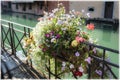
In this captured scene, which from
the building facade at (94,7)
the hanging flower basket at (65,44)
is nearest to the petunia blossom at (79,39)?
the hanging flower basket at (65,44)

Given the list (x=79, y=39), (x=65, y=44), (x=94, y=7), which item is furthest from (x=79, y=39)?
(x=94, y=7)

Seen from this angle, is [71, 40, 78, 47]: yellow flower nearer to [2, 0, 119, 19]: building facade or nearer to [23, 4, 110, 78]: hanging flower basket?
[23, 4, 110, 78]: hanging flower basket

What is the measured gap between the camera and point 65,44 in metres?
2.13

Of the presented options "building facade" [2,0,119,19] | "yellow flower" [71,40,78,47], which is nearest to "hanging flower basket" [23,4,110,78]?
"yellow flower" [71,40,78,47]


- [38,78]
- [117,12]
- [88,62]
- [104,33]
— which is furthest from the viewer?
[117,12]

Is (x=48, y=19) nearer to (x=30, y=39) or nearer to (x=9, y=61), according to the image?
(x=30, y=39)

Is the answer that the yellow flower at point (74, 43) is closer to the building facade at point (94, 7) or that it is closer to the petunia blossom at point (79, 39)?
the petunia blossom at point (79, 39)

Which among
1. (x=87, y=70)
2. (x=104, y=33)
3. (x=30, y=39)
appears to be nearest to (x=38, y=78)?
(x=30, y=39)

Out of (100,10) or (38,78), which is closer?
(38,78)

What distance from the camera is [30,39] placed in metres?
2.69

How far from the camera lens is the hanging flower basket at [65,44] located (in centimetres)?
213

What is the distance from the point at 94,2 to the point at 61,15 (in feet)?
45.6

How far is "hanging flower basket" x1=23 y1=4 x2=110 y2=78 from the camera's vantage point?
2133 mm

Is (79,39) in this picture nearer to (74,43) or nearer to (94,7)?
(74,43)
